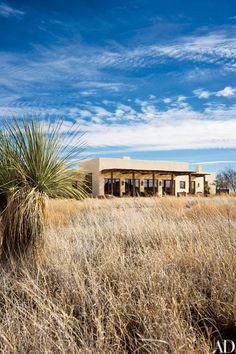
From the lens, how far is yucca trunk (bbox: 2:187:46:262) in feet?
13.0

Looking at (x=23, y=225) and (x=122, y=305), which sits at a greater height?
(x=23, y=225)

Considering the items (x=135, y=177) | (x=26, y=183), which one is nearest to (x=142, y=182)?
(x=135, y=177)

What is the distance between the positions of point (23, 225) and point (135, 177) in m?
27.7

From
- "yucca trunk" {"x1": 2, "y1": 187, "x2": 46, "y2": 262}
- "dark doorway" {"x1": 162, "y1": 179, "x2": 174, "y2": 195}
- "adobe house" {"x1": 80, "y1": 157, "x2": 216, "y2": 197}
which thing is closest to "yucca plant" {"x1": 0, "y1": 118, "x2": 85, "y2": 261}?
"yucca trunk" {"x1": 2, "y1": 187, "x2": 46, "y2": 262}

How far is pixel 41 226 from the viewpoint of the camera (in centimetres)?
413

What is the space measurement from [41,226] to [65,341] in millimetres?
1968

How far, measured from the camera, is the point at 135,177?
3158 centimetres

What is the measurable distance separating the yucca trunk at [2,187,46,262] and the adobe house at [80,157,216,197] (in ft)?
71.6

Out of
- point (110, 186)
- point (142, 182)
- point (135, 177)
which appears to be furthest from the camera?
point (142, 182)

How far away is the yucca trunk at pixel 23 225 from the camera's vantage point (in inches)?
156

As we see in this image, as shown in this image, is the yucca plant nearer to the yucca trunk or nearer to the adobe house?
the yucca trunk

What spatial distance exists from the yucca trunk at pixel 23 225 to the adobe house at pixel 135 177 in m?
21.8

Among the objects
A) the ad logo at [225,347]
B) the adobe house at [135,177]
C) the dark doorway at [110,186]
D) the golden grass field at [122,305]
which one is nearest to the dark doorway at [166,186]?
the adobe house at [135,177]

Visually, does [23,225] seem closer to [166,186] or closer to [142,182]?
[142,182]
